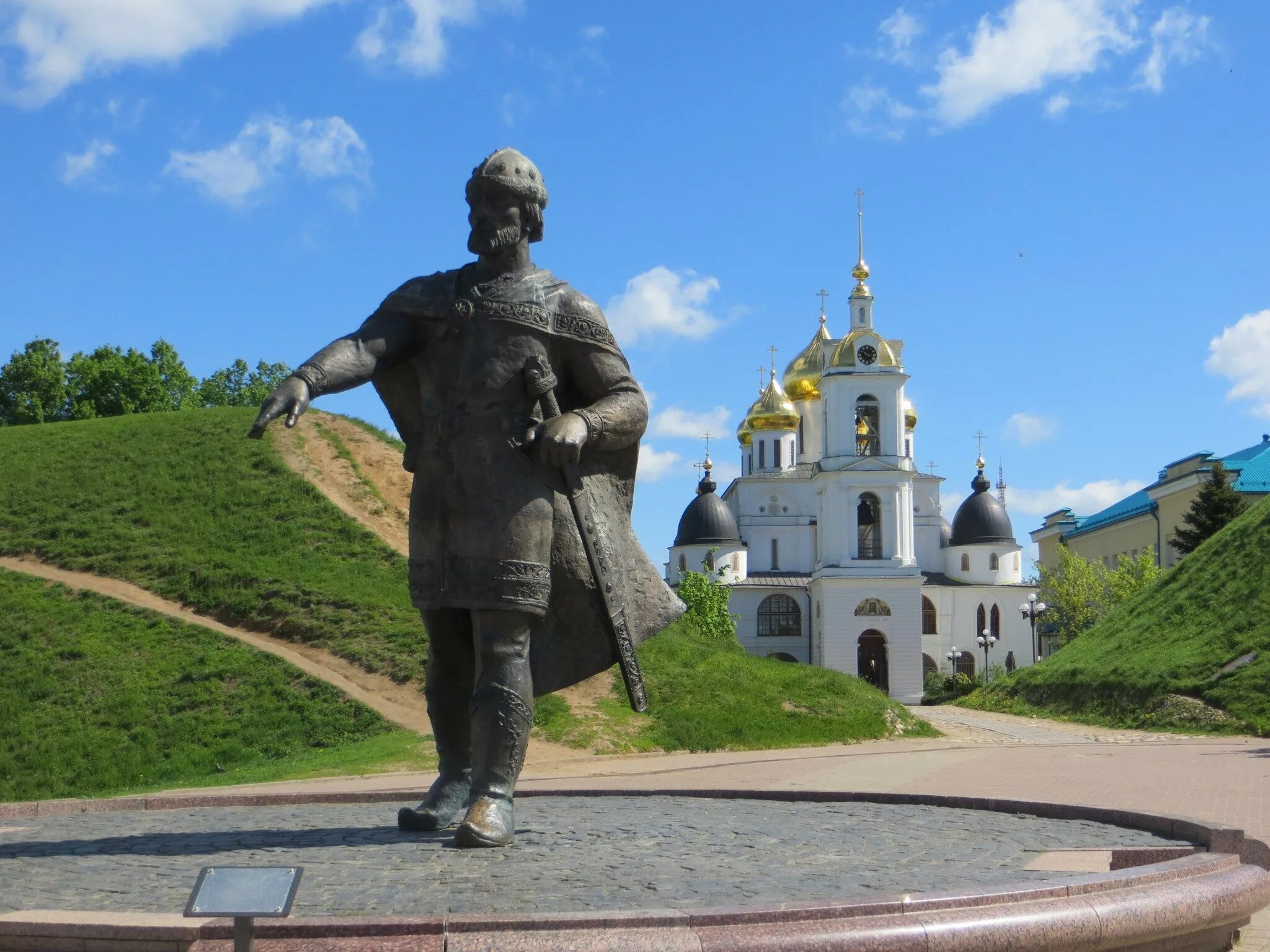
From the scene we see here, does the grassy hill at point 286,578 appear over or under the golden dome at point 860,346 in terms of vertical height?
under

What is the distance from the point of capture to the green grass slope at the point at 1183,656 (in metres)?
23.7

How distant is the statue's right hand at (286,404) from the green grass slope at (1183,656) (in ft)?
66.8

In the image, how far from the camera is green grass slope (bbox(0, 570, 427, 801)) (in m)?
16.5

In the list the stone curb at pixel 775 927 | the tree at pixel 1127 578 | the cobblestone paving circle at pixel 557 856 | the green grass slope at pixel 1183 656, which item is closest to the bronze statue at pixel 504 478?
the cobblestone paving circle at pixel 557 856

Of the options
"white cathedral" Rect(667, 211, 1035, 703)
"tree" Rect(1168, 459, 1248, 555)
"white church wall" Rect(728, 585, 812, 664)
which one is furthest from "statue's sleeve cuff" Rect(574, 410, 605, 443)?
"white church wall" Rect(728, 585, 812, 664)

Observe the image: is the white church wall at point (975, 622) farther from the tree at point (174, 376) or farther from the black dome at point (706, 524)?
the tree at point (174, 376)

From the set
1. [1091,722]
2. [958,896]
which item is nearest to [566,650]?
[958,896]

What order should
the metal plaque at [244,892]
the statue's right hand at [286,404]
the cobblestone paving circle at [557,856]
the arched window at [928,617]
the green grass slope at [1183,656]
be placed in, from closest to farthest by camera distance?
the metal plaque at [244,892]
the cobblestone paving circle at [557,856]
the statue's right hand at [286,404]
the green grass slope at [1183,656]
the arched window at [928,617]

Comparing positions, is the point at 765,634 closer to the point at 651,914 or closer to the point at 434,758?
the point at 434,758

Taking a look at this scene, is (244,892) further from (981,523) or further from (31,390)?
(981,523)

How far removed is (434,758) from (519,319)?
10.8m

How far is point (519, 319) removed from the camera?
6.04 m

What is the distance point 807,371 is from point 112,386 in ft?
119

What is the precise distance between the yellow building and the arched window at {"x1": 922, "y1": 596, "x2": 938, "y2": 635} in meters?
8.13
